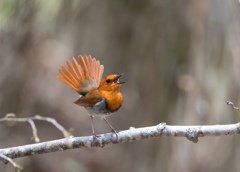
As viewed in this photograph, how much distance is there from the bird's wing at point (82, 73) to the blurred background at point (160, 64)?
4.74 ft

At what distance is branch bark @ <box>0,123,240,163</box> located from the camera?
8.54 ft

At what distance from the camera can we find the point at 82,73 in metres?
3.32

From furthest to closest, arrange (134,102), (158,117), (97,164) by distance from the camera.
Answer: (97,164) → (134,102) → (158,117)

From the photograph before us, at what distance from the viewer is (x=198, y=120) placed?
4828mm

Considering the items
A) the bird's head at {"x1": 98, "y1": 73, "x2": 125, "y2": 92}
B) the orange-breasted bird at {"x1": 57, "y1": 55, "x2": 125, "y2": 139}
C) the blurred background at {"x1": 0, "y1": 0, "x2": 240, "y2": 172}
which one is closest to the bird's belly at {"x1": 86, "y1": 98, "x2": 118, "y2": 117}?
the orange-breasted bird at {"x1": 57, "y1": 55, "x2": 125, "y2": 139}

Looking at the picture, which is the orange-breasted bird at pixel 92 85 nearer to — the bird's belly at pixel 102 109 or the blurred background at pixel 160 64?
the bird's belly at pixel 102 109

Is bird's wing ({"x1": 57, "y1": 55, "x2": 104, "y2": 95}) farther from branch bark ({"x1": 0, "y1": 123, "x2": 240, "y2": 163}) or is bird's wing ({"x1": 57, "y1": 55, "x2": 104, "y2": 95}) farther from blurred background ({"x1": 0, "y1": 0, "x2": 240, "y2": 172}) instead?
blurred background ({"x1": 0, "y1": 0, "x2": 240, "y2": 172})

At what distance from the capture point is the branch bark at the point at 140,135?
103 inches

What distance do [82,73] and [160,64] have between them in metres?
1.83

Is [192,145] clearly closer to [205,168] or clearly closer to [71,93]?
[205,168]

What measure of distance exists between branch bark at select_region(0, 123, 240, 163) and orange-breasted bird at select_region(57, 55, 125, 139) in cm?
42

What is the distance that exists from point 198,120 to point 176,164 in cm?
68

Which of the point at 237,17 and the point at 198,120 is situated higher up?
the point at 237,17

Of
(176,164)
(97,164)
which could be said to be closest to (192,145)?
(176,164)
